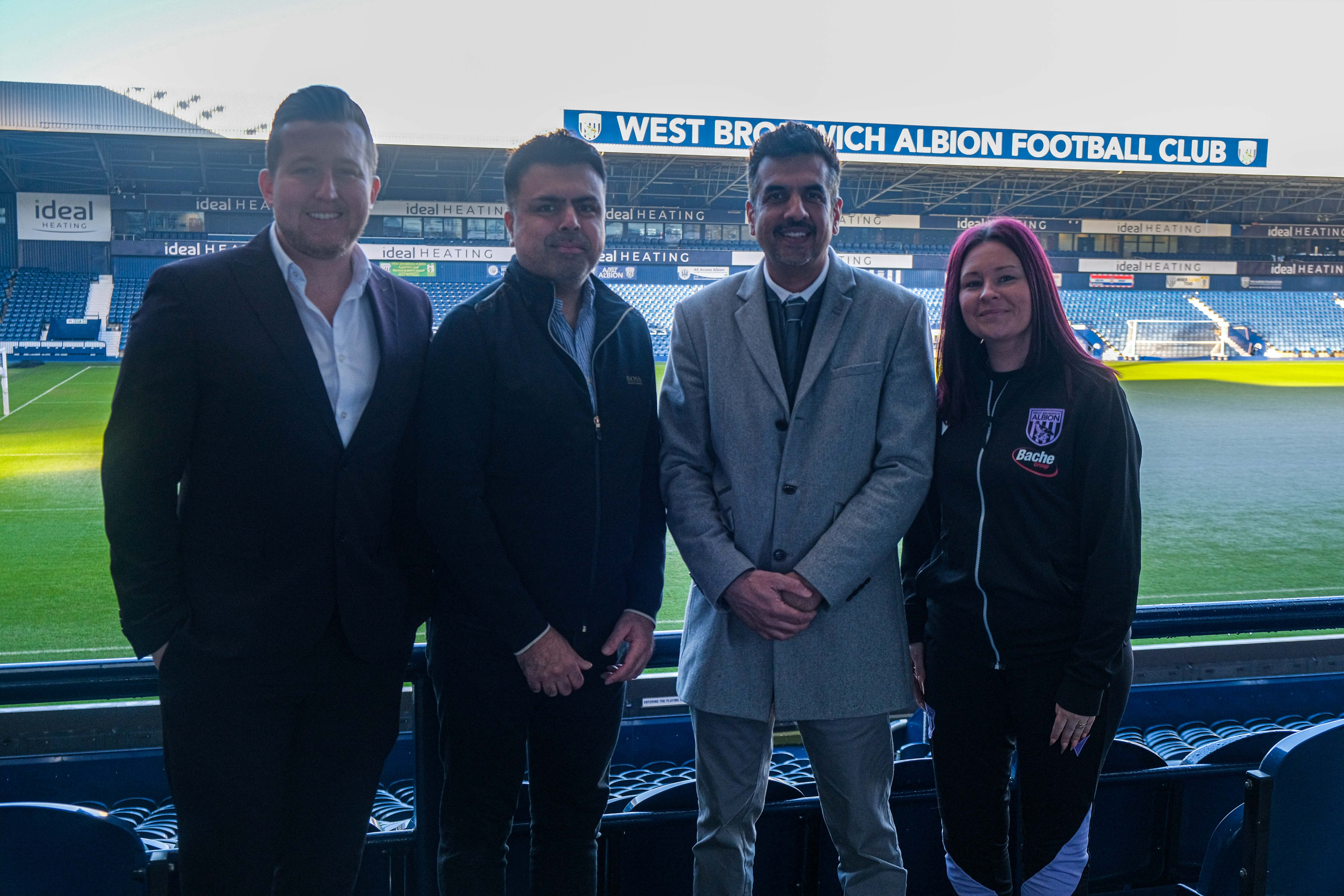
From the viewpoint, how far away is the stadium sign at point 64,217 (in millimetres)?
21766

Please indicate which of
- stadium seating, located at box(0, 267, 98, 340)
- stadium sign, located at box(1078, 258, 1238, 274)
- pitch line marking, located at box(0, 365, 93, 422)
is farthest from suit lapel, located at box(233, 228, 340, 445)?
stadium sign, located at box(1078, 258, 1238, 274)

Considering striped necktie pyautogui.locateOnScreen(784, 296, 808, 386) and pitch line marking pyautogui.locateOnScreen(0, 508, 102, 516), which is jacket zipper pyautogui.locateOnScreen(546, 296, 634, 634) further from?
pitch line marking pyautogui.locateOnScreen(0, 508, 102, 516)

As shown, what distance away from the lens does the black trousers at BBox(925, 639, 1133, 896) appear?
156 cm

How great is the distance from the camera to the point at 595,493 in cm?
155

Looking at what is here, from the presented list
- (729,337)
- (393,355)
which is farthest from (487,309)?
(729,337)

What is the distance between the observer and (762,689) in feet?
5.34

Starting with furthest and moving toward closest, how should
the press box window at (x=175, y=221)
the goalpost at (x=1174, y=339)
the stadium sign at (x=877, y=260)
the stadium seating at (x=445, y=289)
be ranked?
the goalpost at (x=1174, y=339)
the stadium sign at (x=877, y=260)
the stadium seating at (x=445, y=289)
the press box window at (x=175, y=221)

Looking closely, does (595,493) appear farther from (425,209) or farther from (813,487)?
(425,209)

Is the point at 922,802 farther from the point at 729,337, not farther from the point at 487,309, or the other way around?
the point at 487,309

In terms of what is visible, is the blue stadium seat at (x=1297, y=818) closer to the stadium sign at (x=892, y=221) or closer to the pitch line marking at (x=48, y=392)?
the pitch line marking at (x=48, y=392)

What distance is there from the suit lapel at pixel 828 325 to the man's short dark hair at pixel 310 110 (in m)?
0.78

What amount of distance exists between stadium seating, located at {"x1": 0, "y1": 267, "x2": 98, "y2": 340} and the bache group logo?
22663mm

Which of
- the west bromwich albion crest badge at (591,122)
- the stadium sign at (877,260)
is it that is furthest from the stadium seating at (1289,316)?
the west bromwich albion crest badge at (591,122)

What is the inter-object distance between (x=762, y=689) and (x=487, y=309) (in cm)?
80
